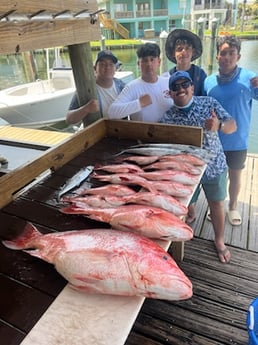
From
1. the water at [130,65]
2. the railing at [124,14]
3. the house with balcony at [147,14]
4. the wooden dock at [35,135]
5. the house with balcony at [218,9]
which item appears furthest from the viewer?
the house with balcony at [147,14]

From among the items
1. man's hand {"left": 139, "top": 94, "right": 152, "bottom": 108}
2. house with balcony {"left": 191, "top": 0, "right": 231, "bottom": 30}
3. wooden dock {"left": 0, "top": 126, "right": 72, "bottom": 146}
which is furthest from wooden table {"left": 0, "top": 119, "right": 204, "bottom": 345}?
house with balcony {"left": 191, "top": 0, "right": 231, "bottom": 30}

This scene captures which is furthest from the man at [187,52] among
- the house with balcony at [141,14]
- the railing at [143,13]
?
the railing at [143,13]

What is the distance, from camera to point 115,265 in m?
1.00

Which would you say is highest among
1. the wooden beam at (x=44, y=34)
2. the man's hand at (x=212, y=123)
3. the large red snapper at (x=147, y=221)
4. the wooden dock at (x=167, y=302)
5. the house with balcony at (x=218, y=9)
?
the house with balcony at (x=218, y=9)

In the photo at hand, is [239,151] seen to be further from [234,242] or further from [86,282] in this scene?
[86,282]

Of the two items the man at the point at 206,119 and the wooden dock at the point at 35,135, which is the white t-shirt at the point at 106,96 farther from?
the wooden dock at the point at 35,135

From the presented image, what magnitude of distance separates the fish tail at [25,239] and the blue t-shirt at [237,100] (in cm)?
203

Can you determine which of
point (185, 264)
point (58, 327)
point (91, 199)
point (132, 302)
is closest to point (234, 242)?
point (185, 264)

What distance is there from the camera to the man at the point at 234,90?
8.50 ft

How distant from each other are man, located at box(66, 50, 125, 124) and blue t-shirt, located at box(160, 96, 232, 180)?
0.82 metres

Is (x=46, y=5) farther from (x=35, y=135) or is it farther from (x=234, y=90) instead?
(x=35, y=135)

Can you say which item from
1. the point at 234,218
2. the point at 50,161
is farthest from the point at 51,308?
the point at 234,218

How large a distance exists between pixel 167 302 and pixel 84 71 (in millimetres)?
2192

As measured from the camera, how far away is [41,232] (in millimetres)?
1341
